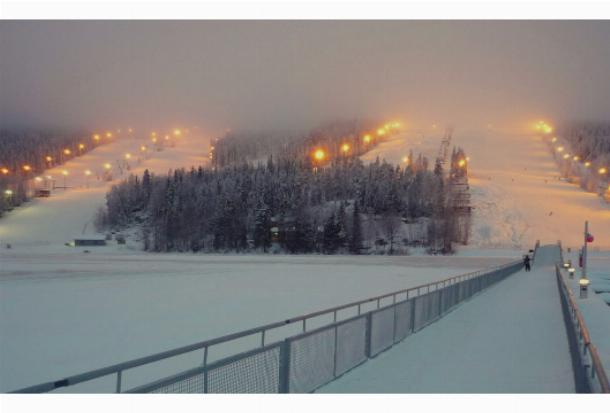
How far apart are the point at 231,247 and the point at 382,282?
7755cm

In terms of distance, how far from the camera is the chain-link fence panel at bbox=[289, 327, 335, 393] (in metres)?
10.1

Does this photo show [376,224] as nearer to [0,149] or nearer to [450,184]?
[450,184]

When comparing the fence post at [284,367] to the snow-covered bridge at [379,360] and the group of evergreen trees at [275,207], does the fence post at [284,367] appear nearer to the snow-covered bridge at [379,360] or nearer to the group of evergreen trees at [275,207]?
the snow-covered bridge at [379,360]

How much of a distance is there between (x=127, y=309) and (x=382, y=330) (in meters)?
13.0

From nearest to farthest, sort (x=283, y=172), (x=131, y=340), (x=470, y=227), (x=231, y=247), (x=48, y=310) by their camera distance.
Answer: (x=131, y=340) → (x=48, y=310) → (x=231, y=247) → (x=470, y=227) → (x=283, y=172)

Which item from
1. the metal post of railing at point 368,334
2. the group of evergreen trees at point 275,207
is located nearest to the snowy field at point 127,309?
the metal post of railing at point 368,334

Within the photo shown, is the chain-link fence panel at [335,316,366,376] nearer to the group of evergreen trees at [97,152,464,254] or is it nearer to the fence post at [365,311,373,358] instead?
the fence post at [365,311,373,358]

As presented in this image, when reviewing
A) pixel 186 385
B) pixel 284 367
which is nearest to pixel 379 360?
pixel 284 367

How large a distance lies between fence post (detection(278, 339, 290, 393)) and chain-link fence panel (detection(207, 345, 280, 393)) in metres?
0.07

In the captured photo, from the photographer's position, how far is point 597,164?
198 meters

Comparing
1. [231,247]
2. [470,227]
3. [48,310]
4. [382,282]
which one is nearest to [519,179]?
[470,227]

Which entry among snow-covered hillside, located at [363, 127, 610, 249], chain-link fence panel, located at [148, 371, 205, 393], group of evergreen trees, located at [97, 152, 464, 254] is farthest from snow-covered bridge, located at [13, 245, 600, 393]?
snow-covered hillside, located at [363, 127, 610, 249]

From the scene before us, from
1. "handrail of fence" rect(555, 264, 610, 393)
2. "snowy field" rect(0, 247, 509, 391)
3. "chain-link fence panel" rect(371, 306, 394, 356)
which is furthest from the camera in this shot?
"snowy field" rect(0, 247, 509, 391)

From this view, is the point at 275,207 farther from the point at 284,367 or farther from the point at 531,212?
the point at 284,367
